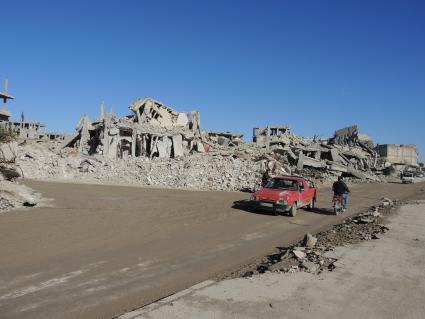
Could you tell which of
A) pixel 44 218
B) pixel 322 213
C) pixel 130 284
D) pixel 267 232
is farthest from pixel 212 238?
pixel 322 213

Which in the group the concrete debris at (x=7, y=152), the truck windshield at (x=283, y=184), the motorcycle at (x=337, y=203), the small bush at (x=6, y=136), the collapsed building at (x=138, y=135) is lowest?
the motorcycle at (x=337, y=203)

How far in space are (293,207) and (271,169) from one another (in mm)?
12771

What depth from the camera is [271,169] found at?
95.8 ft

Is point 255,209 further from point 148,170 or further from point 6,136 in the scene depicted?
point 148,170

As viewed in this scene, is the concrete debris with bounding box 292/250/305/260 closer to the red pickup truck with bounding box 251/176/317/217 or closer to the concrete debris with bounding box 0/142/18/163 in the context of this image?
the red pickup truck with bounding box 251/176/317/217

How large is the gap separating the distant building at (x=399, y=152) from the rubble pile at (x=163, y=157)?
148 ft

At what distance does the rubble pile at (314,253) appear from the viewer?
794cm

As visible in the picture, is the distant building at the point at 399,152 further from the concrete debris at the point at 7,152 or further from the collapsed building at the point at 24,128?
the concrete debris at the point at 7,152

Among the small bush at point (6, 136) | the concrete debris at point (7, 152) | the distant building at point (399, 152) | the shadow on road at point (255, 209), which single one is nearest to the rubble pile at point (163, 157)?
the shadow on road at point (255, 209)

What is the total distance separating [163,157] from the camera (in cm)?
3359

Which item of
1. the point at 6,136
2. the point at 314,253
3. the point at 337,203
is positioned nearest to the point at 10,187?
the point at 6,136

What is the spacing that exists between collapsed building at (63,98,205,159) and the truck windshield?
17.5 meters

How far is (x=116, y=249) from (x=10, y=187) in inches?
271

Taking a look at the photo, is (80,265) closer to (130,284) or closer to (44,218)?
(130,284)
